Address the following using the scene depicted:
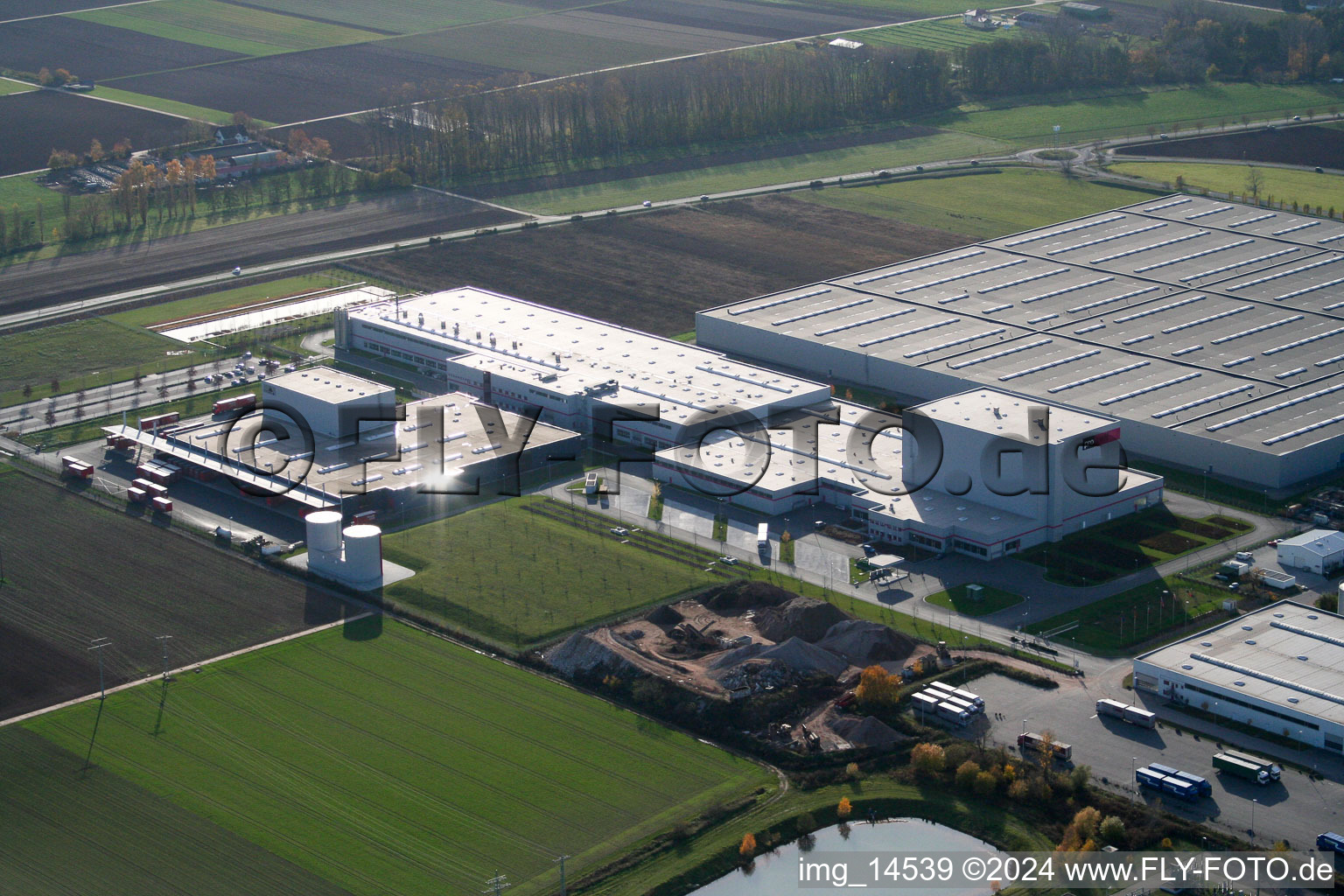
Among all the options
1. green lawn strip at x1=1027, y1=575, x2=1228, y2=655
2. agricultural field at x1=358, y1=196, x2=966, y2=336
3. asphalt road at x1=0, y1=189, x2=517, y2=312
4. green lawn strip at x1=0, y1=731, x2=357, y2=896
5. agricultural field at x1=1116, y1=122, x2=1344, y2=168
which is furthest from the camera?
agricultural field at x1=1116, y1=122, x2=1344, y2=168

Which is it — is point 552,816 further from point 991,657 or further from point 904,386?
point 904,386

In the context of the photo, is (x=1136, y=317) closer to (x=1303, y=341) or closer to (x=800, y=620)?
(x=1303, y=341)

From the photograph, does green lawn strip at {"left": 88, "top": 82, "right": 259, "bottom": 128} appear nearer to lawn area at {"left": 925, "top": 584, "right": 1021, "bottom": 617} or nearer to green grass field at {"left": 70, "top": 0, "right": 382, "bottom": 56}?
green grass field at {"left": 70, "top": 0, "right": 382, "bottom": 56}

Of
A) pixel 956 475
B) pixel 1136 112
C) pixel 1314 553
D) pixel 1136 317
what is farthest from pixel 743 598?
pixel 1136 112

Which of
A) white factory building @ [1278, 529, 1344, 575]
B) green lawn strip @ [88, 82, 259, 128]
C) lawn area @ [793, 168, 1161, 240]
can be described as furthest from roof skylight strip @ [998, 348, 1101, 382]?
green lawn strip @ [88, 82, 259, 128]

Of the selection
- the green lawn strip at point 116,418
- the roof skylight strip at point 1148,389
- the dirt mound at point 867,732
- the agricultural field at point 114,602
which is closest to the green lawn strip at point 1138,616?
the dirt mound at point 867,732

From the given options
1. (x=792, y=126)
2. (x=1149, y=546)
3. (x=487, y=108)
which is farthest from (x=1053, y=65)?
(x=1149, y=546)

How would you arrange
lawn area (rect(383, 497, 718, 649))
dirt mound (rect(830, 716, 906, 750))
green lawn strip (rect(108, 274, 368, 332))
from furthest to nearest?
1. green lawn strip (rect(108, 274, 368, 332))
2. lawn area (rect(383, 497, 718, 649))
3. dirt mound (rect(830, 716, 906, 750))

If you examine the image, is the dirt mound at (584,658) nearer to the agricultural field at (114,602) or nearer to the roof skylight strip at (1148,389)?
the agricultural field at (114,602)
